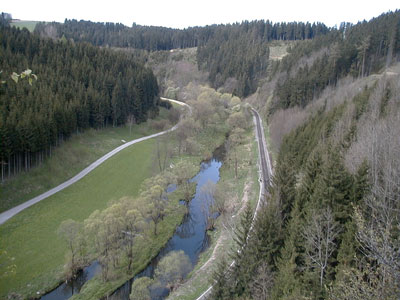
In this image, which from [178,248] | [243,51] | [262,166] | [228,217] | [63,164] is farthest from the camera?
Answer: [243,51]

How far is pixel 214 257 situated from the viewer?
1171 inches

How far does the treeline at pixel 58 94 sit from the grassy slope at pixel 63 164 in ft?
4.46

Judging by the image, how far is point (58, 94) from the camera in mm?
55312

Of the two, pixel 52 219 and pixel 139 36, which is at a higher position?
pixel 139 36

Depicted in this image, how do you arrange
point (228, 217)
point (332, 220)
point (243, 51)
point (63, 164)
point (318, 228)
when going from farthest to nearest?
1. point (243, 51)
2. point (63, 164)
3. point (228, 217)
4. point (332, 220)
5. point (318, 228)

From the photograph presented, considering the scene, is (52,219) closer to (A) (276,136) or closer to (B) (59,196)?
(B) (59,196)

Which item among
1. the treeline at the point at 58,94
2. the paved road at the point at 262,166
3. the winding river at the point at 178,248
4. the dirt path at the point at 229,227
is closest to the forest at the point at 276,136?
the treeline at the point at 58,94

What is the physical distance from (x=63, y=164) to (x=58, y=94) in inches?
589

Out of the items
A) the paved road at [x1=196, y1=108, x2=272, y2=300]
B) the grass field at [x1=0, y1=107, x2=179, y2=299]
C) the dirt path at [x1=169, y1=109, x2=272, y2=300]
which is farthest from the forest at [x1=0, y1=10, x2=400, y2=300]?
the grass field at [x1=0, y1=107, x2=179, y2=299]

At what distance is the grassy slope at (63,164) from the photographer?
38438mm

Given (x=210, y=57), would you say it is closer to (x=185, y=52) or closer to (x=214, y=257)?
(x=185, y=52)

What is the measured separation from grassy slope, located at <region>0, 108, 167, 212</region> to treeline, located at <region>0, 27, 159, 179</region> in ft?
4.46

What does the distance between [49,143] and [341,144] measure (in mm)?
40155

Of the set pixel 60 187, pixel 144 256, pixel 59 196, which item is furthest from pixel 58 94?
pixel 144 256
